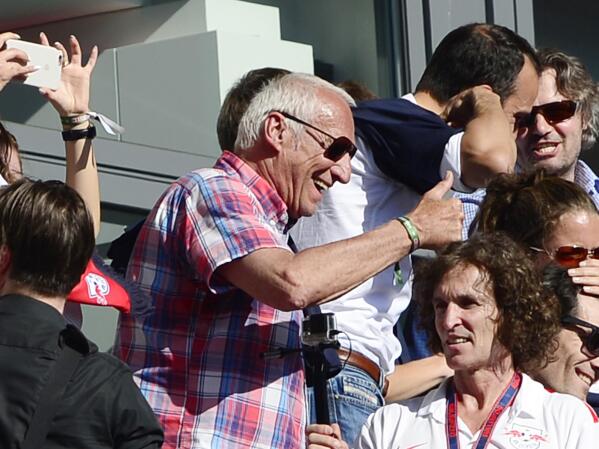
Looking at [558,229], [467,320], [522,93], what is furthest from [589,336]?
[522,93]

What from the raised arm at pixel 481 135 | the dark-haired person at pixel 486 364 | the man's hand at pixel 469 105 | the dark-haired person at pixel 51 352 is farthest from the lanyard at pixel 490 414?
the man's hand at pixel 469 105

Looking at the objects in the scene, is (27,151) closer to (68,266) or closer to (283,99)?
(283,99)

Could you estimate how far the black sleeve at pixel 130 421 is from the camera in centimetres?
339

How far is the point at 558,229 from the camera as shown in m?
4.66

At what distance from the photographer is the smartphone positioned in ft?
14.7

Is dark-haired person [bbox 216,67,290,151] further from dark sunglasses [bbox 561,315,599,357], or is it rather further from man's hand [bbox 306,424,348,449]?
dark sunglasses [bbox 561,315,599,357]

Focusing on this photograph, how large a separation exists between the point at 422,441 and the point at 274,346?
43 centimetres

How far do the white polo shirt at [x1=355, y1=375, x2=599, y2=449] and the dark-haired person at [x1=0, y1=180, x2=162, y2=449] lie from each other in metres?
0.81

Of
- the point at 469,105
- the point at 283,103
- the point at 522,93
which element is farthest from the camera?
the point at 522,93

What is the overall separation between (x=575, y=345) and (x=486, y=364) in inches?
19.8

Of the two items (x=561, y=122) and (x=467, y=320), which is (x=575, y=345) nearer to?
(x=467, y=320)

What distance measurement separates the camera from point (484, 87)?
Answer: 5047mm

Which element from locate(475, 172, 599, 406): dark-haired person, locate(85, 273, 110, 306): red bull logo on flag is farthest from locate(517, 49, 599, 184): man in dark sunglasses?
locate(85, 273, 110, 306): red bull logo on flag

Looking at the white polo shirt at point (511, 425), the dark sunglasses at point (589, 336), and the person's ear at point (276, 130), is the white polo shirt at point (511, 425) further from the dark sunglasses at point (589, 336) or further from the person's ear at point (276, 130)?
the person's ear at point (276, 130)
